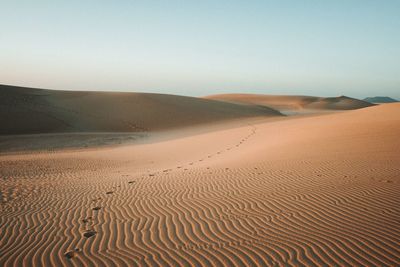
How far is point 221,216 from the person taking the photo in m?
5.68

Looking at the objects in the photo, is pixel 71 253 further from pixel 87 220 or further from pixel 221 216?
pixel 221 216

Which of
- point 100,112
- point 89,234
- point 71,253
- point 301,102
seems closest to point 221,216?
point 89,234

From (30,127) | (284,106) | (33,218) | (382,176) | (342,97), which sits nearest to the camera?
(33,218)

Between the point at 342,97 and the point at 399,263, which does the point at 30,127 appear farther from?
the point at 342,97

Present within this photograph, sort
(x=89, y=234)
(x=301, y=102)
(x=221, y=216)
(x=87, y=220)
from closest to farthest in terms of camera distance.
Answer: (x=89, y=234) < (x=221, y=216) < (x=87, y=220) < (x=301, y=102)

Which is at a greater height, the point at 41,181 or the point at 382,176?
the point at 382,176

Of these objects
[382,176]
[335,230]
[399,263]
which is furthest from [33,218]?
[382,176]

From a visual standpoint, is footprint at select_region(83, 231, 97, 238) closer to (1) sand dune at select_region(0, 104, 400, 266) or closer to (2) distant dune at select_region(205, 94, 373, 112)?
(1) sand dune at select_region(0, 104, 400, 266)

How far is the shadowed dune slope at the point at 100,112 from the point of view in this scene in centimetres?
3162

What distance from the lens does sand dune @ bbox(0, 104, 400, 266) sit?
425 cm

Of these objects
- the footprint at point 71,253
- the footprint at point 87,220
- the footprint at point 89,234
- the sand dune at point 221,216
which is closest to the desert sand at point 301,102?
the sand dune at point 221,216

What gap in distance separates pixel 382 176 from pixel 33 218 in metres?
8.70

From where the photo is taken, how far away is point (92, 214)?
6344 mm

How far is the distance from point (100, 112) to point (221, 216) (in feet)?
125
